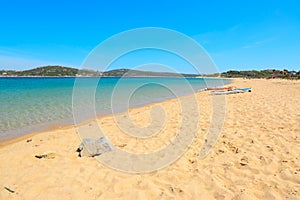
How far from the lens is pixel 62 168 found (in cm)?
404

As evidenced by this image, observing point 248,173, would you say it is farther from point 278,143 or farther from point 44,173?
point 44,173

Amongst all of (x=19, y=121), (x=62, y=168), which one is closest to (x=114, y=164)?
(x=62, y=168)

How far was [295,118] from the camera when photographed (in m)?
6.52

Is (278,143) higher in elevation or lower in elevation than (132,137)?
higher

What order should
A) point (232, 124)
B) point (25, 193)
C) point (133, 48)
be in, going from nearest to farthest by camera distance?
point (25, 193), point (232, 124), point (133, 48)

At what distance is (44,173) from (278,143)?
4830 millimetres

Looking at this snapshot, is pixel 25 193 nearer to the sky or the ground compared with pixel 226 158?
nearer to the ground

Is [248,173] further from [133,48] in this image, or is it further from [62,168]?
[133,48]

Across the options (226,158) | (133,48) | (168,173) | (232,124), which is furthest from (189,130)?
(133,48)

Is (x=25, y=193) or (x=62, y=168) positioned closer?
(x=25, y=193)

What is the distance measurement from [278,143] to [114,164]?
3.55 meters

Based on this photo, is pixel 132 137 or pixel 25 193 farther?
pixel 132 137

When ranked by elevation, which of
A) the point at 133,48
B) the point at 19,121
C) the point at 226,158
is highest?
the point at 133,48

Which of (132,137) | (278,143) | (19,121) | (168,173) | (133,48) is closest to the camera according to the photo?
(168,173)
